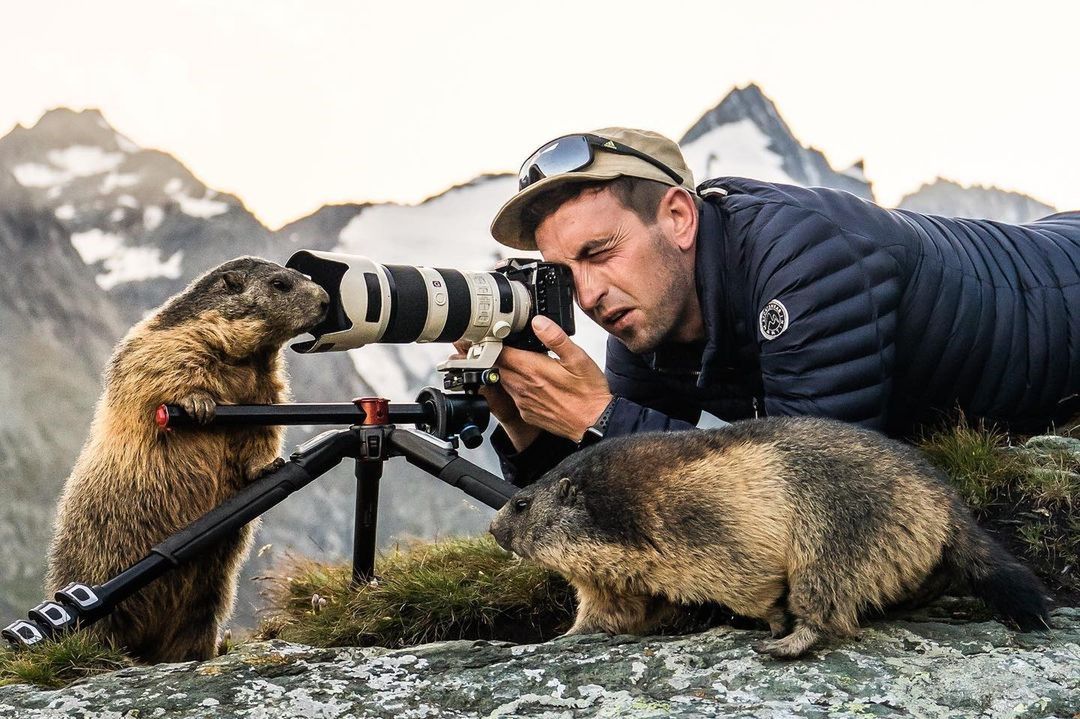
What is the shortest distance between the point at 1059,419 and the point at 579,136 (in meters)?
2.85

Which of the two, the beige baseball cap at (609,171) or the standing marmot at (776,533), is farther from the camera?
the beige baseball cap at (609,171)

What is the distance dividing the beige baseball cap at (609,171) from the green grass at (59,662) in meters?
2.58

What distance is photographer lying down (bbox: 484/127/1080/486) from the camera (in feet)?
12.8

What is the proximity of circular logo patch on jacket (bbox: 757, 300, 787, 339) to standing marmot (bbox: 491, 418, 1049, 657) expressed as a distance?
2.57ft

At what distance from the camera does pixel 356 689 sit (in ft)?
9.10

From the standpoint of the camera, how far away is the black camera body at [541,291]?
4.32m

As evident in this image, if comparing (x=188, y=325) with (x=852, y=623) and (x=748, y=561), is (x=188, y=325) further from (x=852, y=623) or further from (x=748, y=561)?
(x=852, y=623)

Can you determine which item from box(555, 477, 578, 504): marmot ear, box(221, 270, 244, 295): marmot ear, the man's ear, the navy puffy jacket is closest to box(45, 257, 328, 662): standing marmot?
box(221, 270, 244, 295): marmot ear

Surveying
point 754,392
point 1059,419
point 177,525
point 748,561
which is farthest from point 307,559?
point 1059,419

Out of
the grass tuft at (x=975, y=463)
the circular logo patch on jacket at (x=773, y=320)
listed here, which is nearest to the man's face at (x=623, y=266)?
the circular logo patch on jacket at (x=773, y=320)

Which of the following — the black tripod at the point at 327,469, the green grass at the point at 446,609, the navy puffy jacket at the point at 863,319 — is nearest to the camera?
the black tripod at the point at 327,469

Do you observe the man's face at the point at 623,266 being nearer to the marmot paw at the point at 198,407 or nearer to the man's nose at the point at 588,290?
the man's nose at the point at 588,290

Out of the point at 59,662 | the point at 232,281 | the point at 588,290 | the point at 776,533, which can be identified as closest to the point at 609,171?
the point at 588,290

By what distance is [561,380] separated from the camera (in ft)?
13.9
